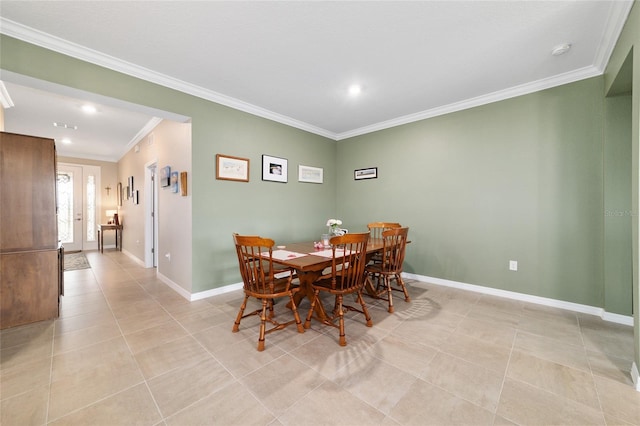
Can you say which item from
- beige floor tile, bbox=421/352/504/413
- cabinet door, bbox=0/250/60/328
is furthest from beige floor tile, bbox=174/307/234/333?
beige floor tile, bbox=421/352/504/413

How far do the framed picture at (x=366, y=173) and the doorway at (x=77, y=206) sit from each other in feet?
23.9

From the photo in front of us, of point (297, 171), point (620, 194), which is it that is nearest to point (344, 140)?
point (297, 171)

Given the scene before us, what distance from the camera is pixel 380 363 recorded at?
184cm

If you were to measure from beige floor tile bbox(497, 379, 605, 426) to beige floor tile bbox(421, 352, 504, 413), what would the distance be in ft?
0.19

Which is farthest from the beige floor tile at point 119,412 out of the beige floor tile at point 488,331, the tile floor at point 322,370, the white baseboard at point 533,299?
the white baseboard at point 533,299

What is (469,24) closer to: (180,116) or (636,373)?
(636,373)

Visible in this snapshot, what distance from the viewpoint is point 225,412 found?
4.59 feet

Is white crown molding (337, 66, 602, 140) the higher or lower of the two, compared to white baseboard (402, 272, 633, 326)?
higher

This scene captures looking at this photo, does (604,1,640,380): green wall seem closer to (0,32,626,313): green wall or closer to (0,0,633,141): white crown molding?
(0,0,633,141): white crown molding

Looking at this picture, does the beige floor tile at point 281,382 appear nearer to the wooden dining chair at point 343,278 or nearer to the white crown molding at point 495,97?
the wooden dining chair at point 343,278

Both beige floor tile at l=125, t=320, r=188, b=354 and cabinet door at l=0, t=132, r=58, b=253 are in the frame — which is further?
cabinet door at l=0, t=132, r=58, b=253

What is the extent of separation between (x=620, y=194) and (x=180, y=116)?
15.4 ft

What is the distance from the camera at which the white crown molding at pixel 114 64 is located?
202 cm

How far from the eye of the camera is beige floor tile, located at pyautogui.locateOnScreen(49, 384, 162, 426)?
4.36 feet
